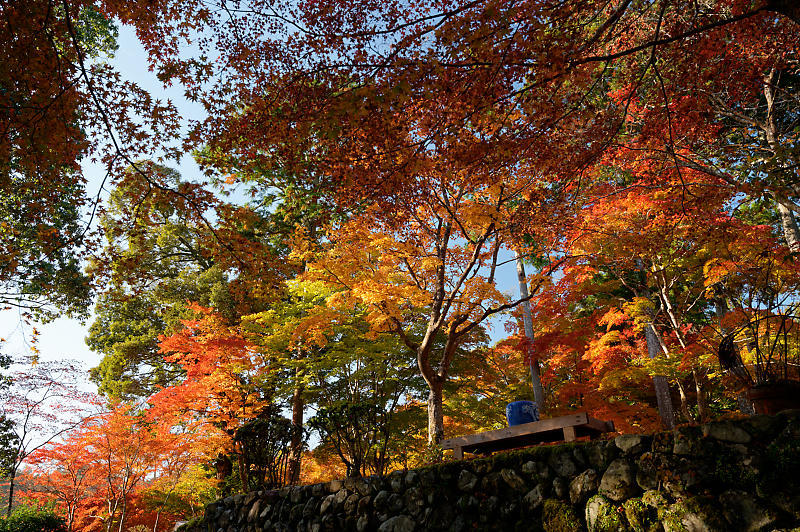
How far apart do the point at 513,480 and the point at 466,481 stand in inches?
19.3

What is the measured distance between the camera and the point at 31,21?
445 cm

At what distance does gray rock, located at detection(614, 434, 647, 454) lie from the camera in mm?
3088

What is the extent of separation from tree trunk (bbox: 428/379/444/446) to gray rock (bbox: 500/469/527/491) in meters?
3.30

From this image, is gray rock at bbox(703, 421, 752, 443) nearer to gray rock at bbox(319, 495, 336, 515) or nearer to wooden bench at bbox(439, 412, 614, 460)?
wooden bench at bbox(439, 412, 614, 460)

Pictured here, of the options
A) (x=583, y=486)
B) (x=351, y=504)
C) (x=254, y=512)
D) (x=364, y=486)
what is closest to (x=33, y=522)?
(x=254, y=512)

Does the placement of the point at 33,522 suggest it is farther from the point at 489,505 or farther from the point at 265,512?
the point at 489,505

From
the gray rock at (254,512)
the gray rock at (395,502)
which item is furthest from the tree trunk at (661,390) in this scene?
the gray rock at (254,512)

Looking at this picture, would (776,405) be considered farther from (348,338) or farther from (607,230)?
(348,338)

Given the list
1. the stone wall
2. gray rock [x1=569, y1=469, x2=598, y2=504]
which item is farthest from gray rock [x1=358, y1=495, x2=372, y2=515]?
gray rock [x1=569, y1=469, x2=598, y2=504]

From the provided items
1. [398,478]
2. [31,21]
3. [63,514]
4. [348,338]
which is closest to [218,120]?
[31,21]

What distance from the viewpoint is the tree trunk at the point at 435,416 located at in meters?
7.05

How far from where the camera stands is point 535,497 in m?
3.46

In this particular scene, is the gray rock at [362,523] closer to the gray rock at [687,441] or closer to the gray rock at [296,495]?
the gray rock at [296,495]

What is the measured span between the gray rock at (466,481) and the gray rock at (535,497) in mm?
515
